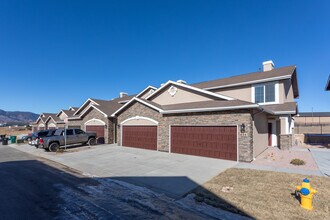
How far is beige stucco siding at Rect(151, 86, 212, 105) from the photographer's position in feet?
54.4

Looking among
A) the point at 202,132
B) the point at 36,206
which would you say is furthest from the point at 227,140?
the point at 36,206

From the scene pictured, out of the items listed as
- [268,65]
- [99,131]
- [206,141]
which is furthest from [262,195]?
[99,131]

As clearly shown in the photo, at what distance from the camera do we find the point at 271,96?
1747cm

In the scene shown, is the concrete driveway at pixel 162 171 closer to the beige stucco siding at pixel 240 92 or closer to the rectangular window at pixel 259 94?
the rectangular window at pixel 259 94

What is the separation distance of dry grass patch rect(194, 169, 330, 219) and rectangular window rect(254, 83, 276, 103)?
35.6ft

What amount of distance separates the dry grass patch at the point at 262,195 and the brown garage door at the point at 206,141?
3.18m

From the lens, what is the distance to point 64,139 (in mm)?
17344

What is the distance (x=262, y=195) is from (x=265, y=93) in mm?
13974

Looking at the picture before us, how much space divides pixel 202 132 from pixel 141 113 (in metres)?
6.55

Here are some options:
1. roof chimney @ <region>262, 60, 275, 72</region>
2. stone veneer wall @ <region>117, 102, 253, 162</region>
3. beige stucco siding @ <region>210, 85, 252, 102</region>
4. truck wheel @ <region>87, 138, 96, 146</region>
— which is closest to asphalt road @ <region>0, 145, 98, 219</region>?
stone veneer wall @ <region>117, 102, 253, 162</region>

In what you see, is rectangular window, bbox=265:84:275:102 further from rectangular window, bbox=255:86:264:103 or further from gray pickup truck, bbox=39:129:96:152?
gray pickup truck, bbox=39:129:96:152

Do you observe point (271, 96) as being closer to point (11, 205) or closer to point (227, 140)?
point (227, 140)

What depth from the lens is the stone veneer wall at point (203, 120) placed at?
36.3 ft

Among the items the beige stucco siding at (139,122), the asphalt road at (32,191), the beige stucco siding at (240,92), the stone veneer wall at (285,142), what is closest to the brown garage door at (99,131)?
the beige stucco siding at (139,122)
